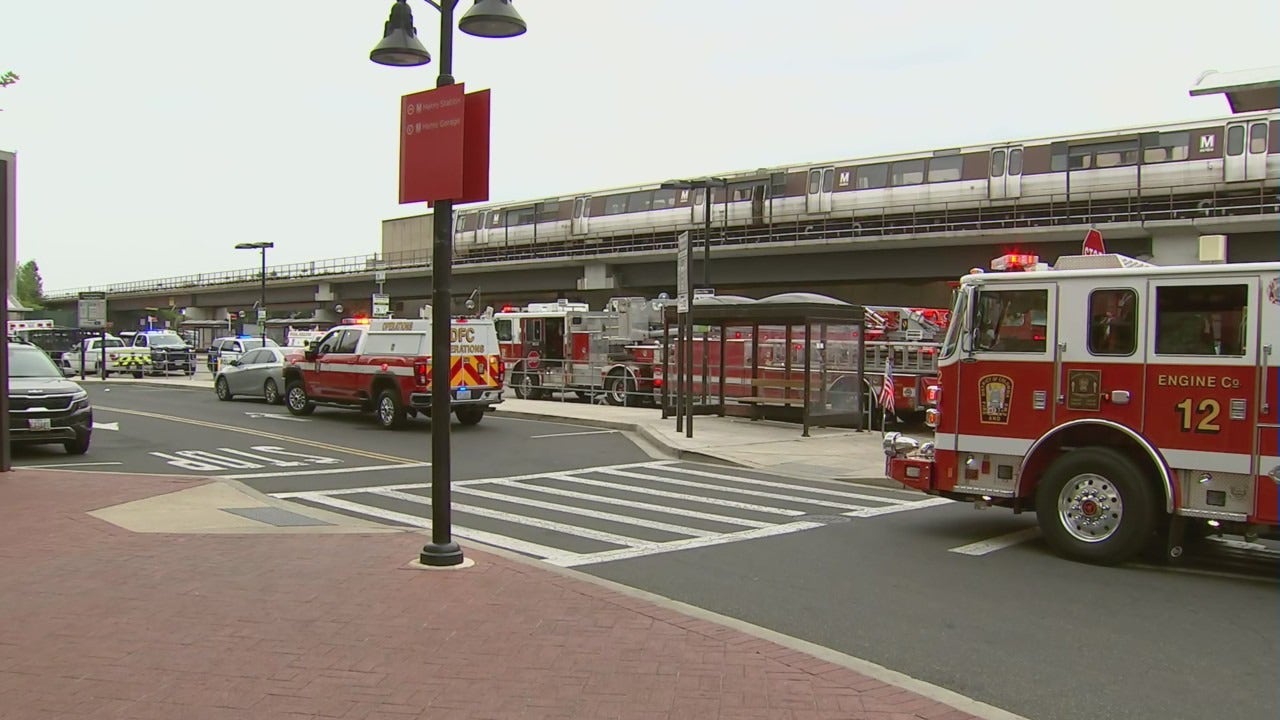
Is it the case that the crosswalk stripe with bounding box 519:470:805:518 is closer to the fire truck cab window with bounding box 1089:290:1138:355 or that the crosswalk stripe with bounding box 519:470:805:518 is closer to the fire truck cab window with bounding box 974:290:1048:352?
the fire truck cab window with bounding box 974:290:1048:352

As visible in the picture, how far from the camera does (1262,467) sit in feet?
25.2

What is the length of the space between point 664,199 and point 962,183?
543 inches

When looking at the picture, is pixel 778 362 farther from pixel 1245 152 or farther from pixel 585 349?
pixel 1245 152

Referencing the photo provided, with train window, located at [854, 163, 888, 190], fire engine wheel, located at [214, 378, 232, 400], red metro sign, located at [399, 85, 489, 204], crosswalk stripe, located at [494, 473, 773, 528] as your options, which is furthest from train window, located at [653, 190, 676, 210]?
red metro sign, located at [399, 85, 489, 204]

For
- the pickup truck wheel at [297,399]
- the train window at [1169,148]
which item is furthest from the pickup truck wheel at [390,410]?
the train window at [1169,148]

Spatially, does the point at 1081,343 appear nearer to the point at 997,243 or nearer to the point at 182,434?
the point at 182,434

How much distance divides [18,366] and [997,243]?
30542 mm

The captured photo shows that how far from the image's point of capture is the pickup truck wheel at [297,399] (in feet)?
74.1

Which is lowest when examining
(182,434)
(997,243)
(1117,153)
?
(182,434)

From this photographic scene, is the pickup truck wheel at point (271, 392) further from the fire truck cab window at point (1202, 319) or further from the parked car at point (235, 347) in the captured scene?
the fire truck cab window at point (1202, 319)

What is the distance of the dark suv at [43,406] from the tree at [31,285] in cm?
13644

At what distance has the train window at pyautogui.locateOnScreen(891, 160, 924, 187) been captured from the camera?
35.6 m

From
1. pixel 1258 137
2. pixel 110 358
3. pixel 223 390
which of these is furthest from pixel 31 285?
pixel 1258 137

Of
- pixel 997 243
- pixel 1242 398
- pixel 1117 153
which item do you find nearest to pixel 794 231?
pixel 997 243
